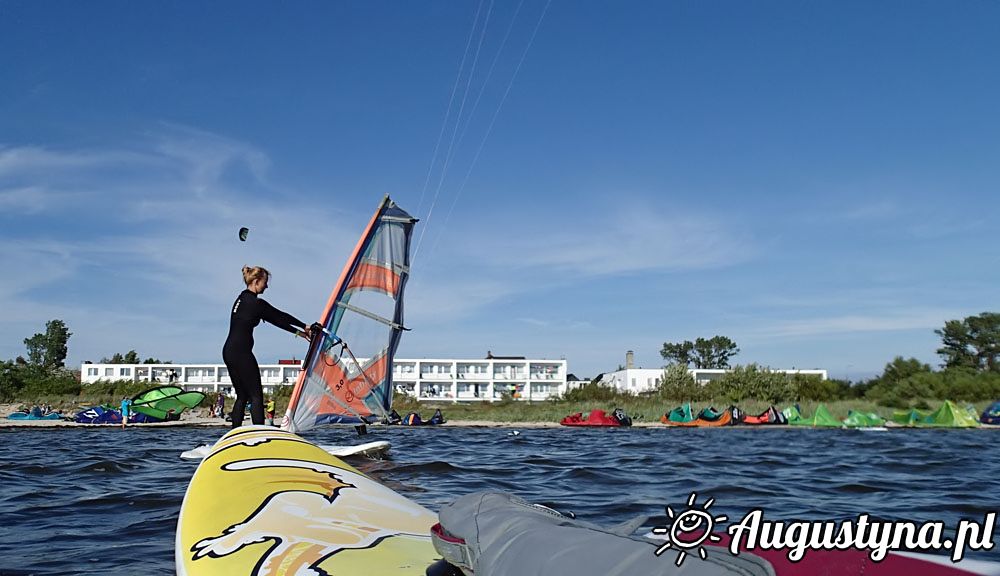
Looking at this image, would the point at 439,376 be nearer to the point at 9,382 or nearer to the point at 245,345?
the point at 9,382

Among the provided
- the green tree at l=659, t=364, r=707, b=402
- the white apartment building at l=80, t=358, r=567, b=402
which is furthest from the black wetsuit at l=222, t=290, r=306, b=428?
the white apartment building at l=80, t=358, r=567, b=402

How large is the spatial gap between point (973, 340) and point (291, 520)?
222ft

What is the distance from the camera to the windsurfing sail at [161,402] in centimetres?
2189

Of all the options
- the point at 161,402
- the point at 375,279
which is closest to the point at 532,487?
the point at 375,279

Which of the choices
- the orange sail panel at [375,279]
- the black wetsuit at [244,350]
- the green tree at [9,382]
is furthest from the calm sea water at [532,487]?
the green tree at [9,382]

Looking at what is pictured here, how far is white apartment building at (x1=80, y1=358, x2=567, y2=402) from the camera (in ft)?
221

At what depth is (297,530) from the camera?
251 centimetres

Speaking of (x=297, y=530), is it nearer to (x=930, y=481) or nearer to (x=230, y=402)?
(x=930, y=481)

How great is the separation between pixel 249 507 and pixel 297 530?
1.25 ft

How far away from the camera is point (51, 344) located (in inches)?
2928

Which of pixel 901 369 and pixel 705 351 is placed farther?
pixel 705 351

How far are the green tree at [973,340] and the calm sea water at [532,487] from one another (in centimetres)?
5639

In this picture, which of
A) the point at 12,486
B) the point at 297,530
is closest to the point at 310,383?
the point at 12,486

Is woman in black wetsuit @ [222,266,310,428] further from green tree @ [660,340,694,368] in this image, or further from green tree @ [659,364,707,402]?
green tree @ [660,340,694,368]
